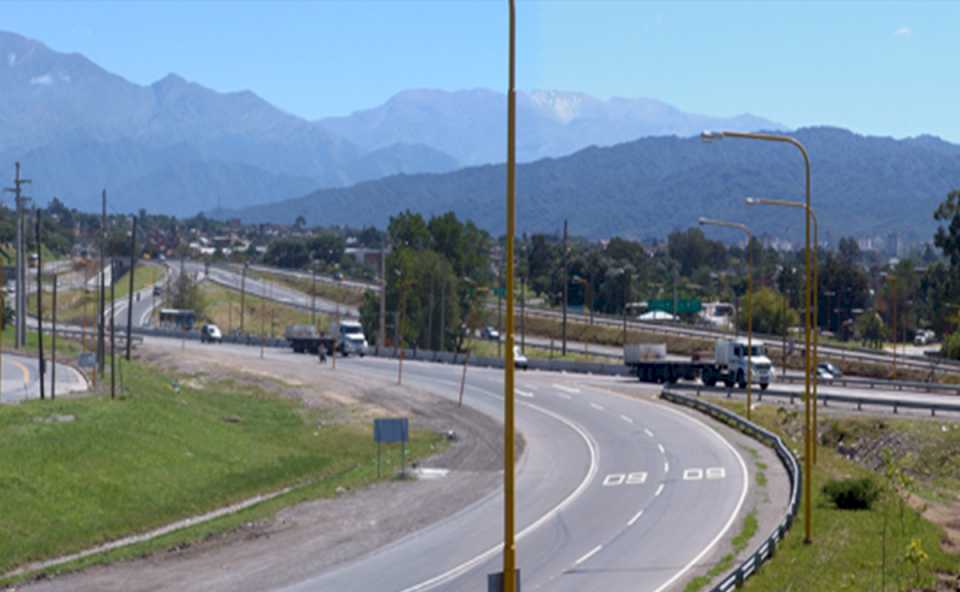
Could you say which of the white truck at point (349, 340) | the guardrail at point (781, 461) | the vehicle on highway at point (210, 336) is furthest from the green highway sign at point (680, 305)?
the guardrail at point (781, 461)

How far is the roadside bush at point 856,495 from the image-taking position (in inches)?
1601

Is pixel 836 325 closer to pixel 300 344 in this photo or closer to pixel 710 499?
pixel 300 344

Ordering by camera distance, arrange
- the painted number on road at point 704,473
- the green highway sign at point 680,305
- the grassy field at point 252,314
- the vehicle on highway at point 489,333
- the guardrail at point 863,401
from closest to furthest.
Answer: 1. the painted number on road at point 704,473
2. the guardrail at point 863,401
3. the vehicle on highway at point 489,333
4. the green highway sign at point 680,305
5. the grassy field at point 252,314

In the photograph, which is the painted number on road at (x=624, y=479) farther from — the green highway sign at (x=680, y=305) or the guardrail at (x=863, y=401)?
the green highway sign at (x=680, y=305)

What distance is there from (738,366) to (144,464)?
4648 centimetres

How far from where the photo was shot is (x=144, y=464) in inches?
1806

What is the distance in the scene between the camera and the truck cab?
8019 centimetres

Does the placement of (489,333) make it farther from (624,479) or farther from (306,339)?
(624,479)

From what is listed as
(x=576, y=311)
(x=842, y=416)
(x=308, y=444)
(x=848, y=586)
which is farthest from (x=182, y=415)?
(x=576, y=311)

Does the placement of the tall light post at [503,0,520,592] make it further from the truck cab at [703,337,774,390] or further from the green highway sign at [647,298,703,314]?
the green highway sign at [647,298,703,314]

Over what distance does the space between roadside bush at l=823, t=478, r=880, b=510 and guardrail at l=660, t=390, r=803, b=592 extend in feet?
4.31

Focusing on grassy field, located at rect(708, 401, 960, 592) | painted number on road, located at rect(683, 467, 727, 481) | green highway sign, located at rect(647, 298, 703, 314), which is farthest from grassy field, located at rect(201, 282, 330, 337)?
grassy field, located at rect(708, 401, 960, 592)

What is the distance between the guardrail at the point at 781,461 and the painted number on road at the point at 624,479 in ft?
17.1

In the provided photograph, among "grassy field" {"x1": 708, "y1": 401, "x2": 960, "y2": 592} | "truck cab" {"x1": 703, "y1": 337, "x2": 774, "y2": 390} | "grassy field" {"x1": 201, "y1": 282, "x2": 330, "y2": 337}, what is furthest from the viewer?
"grassy field" {"x1": 201, "y1": 282, "x2": 330, "y2": 337}
